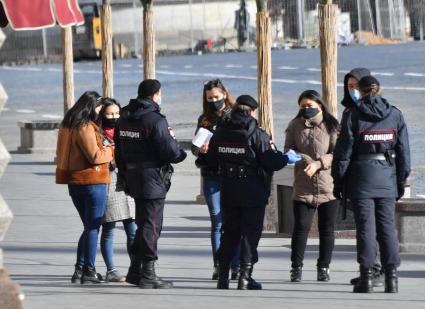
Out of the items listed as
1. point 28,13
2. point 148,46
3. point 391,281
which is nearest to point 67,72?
point 148,46

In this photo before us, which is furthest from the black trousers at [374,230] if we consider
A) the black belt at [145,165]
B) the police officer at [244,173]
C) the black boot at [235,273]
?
the black belt at [145,165]

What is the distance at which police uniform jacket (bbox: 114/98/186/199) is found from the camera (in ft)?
38.6

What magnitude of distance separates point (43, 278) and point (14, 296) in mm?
4332

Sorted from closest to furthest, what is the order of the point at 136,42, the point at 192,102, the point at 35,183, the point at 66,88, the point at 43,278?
1. the point at 43,278
2. the point at 35,183
3. the point at 66,88
4. the point at 192,102
5. the point at 136,42

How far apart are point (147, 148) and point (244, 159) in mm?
815

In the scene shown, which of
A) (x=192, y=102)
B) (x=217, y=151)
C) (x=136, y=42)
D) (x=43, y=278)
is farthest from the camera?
(x=136, y=42)

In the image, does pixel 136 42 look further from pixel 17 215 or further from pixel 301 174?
pixel 301 174

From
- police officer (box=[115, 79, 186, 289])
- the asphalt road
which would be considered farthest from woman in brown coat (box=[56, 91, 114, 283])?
A: the asphalt road

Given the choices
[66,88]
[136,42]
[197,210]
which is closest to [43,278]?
[197,210]

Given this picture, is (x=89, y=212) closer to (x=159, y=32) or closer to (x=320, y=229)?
(x=320, y=229)

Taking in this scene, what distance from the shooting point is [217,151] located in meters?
11.7

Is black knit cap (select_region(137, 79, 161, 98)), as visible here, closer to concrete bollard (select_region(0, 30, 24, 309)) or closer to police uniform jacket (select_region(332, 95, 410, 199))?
police uniform jacket (select_region(332, 95, 410, 199))

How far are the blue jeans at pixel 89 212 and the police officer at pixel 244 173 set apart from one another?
1006mm

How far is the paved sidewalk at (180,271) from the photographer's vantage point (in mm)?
11117
